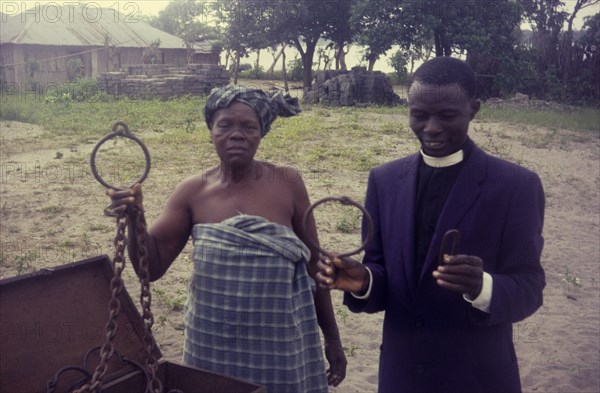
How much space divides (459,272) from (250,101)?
1072 millimetres

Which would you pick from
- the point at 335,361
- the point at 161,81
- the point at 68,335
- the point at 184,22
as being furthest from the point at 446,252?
the point at 184,22

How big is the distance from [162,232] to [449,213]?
1088 mm

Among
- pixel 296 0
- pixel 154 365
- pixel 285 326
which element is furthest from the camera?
pixel 296 0

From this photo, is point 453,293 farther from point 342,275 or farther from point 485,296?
point 342,275

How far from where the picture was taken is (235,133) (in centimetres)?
240

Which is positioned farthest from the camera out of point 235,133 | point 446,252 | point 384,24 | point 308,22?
point 308,22

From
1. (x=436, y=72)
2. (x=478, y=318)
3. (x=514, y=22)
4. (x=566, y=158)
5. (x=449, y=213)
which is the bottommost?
(x=566, y=158)

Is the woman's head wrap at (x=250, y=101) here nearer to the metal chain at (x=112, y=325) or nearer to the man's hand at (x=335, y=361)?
the metal chain at (x=112, y=325)

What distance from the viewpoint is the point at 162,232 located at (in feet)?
8.11

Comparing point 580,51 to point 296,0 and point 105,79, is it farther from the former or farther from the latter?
point 105,79

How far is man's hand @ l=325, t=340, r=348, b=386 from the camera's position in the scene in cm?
269

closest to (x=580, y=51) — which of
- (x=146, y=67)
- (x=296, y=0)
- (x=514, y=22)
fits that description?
(x=514, y=22)

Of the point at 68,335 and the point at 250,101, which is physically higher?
the point at 250,101

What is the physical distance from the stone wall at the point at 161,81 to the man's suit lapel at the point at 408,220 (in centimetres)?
1883
